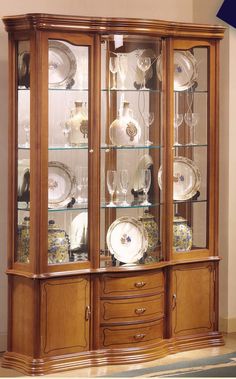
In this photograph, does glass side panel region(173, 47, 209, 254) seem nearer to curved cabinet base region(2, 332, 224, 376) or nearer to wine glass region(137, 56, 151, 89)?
wine glass region(137, 56, 151, 89)

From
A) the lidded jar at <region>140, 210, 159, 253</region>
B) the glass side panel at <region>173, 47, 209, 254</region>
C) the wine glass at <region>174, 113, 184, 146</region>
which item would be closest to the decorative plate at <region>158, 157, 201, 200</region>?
the glass side panel at <region>173, 47, 209, 254</region>

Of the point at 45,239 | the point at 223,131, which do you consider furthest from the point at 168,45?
the point at 45,239

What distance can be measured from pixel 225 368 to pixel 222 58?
2.19m

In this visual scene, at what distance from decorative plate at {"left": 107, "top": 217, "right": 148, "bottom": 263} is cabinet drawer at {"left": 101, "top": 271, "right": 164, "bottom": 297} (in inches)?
4.5

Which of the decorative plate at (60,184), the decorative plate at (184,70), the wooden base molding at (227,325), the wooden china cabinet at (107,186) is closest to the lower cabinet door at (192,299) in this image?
the wooden china cabinet at (107,186)

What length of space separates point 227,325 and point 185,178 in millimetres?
1205

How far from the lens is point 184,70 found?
18.6 feet

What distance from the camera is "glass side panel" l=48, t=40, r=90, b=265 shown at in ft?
17.2

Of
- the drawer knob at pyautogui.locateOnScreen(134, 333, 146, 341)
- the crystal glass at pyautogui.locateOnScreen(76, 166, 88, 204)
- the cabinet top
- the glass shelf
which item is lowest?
the drawer knob at pyautogui.locateOnScreen(134, 333, 146, 341)

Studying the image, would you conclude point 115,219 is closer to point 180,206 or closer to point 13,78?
point 180,206

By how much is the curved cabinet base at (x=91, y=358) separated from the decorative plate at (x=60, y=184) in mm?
939

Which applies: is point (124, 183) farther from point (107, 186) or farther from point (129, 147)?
point (129, 147)

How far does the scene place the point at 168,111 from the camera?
18.3 feet

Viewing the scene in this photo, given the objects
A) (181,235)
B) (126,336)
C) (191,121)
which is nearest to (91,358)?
(126,336)
